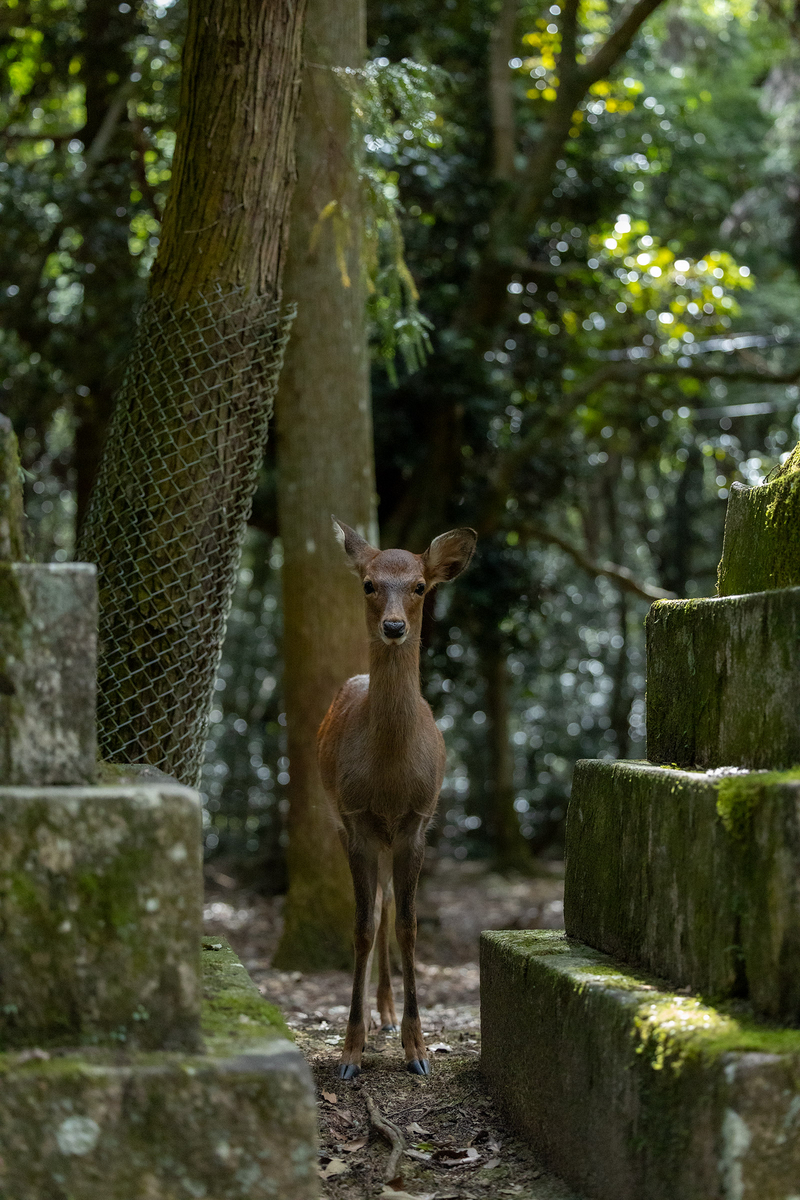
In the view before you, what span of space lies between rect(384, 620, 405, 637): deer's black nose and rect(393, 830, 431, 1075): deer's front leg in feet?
2.75

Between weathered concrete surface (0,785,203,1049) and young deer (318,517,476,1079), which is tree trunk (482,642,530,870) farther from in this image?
weathered concrete surface (0,785,203,1049)

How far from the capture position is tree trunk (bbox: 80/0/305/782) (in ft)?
15.1

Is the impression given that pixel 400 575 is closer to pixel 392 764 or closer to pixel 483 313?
pixel 392 764

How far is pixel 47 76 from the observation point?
11.1 meters

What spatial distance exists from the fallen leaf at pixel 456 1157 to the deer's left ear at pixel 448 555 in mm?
2077

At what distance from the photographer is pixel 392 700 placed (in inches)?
179

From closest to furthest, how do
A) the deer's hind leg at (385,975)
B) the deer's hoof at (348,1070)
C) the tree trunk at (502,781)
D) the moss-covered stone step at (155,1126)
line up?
the moss-covered stone step at (155,1126)
the deer's hoof at (348,1070)
the deer's hind leg at (385,975)
the tree trunk at (502,781)

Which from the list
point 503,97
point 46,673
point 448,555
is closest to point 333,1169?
point 46,673

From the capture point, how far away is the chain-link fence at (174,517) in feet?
15.1

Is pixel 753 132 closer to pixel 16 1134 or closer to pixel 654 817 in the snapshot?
pixel 654 817

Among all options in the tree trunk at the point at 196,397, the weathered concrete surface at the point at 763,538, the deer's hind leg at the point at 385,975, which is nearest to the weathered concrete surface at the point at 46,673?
the weathered concrete surface at the point at 763,538

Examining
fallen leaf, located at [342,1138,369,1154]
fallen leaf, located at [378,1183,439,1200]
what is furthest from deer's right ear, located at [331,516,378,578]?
fallen leaf, located at [378,1183,439,1200]

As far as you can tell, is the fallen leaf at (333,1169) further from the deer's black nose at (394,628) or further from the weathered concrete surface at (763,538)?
the weathered concrete surface at (763,538)

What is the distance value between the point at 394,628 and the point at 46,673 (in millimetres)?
1875
